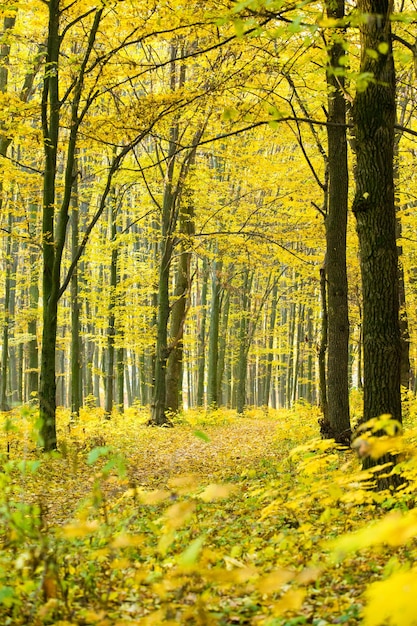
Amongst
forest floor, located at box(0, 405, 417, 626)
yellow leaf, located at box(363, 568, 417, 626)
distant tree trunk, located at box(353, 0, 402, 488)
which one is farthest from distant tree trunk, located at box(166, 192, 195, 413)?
yellow leaf, located at box(363, 568, 417, 626)

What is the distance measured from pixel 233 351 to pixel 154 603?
29.5 metres

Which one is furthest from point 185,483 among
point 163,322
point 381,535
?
point 163,322

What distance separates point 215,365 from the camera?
2088 cm

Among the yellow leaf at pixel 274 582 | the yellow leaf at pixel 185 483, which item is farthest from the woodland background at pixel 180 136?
the yellow leaf at pixel 274 582

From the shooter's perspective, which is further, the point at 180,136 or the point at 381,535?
the point at 180,136

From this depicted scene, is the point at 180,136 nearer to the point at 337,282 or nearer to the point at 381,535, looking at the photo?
the point at 337,282

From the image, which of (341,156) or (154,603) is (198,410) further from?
(154,603)

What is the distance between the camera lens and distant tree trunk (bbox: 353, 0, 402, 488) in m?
5.48

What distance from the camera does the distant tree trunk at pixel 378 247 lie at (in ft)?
18.0

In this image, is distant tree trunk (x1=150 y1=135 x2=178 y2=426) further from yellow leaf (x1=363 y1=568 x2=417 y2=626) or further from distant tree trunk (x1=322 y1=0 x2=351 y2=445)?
yellow leaf (x1=363 y1=568 x2=417 y2=626)

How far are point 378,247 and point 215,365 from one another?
51.3 feet

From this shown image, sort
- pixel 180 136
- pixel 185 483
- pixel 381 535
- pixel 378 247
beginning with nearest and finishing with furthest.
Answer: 1. pixel 381 535
2. pixel 185 483
3. pixel 378 247
4. pixel 180 136

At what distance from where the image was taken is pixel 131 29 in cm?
1018

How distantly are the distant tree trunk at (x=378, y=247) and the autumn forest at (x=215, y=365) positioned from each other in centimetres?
2
